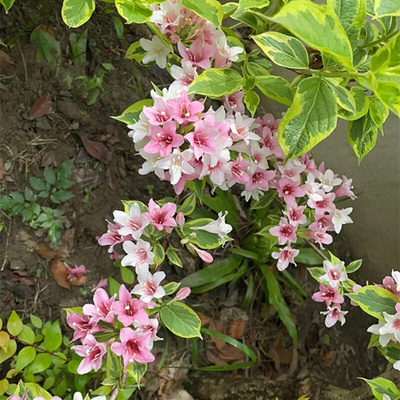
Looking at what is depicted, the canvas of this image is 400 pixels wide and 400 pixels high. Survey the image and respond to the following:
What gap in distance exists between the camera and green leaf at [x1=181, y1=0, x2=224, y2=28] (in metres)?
0.82

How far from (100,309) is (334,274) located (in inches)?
20.0

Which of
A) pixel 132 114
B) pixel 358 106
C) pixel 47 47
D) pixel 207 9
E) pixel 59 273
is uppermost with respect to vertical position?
pixel 207 9

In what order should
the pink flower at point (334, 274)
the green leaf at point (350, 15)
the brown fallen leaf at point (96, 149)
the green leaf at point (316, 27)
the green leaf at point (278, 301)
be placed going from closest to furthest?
the green leaf at point (316, 27)
the green leaf at point (350, 15)
the pink flower at point (334, 274)
the brown fallen leaf at point (96, 149)
the green leaf at point (278, 301)

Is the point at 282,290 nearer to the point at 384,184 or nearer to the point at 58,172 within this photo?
the point at 384,184

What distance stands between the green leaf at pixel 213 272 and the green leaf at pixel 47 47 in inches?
31.1

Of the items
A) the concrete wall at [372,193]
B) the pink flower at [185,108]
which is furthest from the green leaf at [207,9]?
the concrete wall at [372,193]

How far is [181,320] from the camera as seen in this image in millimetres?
938

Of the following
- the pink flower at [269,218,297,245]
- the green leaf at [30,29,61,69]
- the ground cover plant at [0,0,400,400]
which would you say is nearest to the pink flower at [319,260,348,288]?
the ground cover plant at [0,0,400,400]

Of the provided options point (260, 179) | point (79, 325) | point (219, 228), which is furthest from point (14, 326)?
point (260, 179)

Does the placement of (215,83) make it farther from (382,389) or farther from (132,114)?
(382,389)

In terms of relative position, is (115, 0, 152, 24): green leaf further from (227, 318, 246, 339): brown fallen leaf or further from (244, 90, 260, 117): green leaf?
(227, 318, 246, 339): brown fallen leaf

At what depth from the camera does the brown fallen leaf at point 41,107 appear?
1.48 m

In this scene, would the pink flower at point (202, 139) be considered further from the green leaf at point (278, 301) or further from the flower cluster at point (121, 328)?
the green leaf at point (278, 301)

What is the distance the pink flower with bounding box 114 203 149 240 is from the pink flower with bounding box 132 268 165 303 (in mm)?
74
